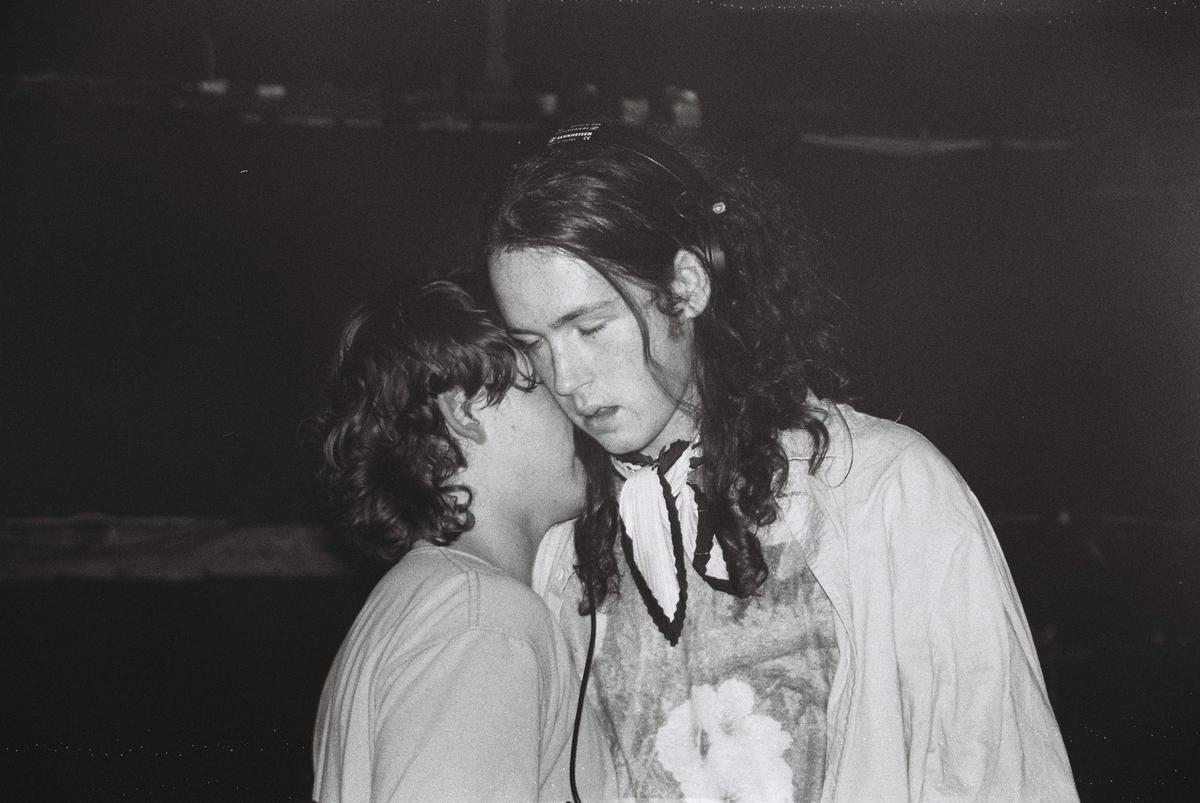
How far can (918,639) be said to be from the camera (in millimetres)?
1310

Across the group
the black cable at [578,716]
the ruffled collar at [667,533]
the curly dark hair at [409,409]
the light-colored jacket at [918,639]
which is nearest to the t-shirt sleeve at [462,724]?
the black cable at [578,716]

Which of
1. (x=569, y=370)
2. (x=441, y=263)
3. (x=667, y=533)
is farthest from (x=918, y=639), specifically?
(x=441, y=263)

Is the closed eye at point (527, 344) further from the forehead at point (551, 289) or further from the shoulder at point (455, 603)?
the shoulder at point (455, 603)

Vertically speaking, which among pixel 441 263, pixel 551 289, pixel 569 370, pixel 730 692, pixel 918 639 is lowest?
pixel 730 692

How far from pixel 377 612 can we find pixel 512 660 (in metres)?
0.23

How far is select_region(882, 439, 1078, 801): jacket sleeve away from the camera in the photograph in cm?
121

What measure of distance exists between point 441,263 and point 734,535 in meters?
1.38

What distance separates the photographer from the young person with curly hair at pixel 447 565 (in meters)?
1.03

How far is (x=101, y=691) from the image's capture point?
306cm

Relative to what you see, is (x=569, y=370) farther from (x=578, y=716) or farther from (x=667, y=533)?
(x=578, y=716)

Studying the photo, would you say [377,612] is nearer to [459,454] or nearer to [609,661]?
[459,454]

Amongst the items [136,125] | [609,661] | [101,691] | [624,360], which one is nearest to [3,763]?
[101,691]

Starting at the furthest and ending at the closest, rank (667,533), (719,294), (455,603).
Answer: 1. (719,294)
2. (667,533)
3. (455,603)

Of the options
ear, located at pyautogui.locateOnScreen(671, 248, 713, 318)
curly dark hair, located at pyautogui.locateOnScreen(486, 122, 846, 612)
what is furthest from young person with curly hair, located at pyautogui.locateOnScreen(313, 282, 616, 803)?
ear, located at pyautogui.locateOnScreen(671, 248, 713, 318)
